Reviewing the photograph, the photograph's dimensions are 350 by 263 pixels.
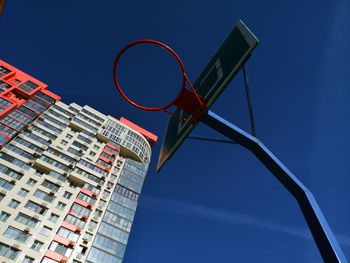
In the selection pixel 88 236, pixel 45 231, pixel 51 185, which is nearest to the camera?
pixel 45 231

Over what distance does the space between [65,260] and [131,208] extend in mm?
10863

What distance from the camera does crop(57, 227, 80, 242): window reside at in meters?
26.4

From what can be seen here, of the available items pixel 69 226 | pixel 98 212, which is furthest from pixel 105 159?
pixel 69 226

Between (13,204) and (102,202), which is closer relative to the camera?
(13,204)

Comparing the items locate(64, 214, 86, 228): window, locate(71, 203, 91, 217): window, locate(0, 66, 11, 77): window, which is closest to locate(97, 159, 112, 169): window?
locate(71, 203, 91, 217): window

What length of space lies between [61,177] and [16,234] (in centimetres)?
845

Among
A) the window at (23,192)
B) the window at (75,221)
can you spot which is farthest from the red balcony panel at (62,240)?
the window at (23,192)

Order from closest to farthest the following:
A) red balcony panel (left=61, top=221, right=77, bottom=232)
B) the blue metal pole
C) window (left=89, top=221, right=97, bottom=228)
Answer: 1. the blue metal pole
2. red balcony panel (left=61, top=221, right=77, bottom=232)
3. window (left=89, top=221, right=97, bottom=228)

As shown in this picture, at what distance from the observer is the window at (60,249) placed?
25067mm

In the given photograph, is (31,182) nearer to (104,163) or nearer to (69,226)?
(69,226)

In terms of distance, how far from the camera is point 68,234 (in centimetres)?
2673

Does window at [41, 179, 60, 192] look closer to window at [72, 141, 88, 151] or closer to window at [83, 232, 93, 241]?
window at [83, 232, 93, 241]

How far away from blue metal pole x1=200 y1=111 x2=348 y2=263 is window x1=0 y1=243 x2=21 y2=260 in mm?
25887

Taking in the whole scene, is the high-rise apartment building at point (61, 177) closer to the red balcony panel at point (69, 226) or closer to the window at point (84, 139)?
the window at point (84, 139)
